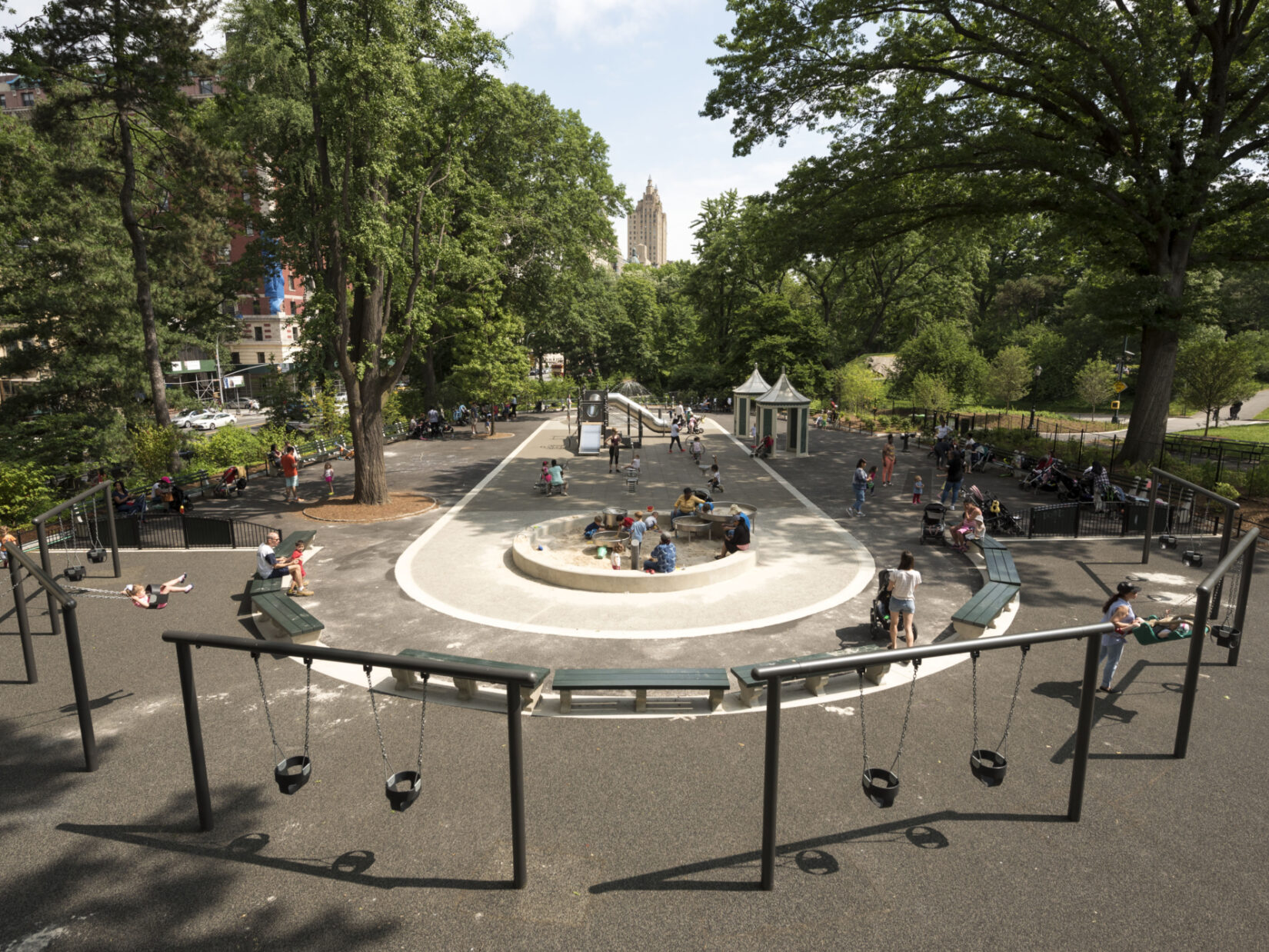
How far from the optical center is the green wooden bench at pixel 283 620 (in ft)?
32.9

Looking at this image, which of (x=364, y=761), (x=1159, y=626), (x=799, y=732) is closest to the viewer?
(x=364, y=761)

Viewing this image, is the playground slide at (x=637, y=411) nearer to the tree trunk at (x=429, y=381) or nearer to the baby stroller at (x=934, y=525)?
the tree trunk at (x=429, y=381)

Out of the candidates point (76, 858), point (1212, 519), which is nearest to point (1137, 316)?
point (1212, 519)

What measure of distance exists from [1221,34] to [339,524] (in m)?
29.1

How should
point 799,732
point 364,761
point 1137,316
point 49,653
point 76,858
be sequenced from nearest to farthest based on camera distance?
point 76,858 → point 364,761 → point 799,732 → point 49,653 → point 1137,316

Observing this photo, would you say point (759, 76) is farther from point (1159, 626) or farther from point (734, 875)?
point (734, 875)

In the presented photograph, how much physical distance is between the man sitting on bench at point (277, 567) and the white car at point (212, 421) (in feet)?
121

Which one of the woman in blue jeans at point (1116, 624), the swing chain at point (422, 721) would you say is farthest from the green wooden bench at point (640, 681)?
the woman in blue jeans at point (1116, 624)

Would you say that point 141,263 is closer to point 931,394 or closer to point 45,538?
point 45,538

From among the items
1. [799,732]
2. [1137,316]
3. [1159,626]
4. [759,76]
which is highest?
[759,76]

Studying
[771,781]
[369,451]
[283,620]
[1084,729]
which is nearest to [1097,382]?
[369,451]

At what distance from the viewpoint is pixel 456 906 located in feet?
17.6

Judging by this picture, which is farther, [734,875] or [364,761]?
[364,761]

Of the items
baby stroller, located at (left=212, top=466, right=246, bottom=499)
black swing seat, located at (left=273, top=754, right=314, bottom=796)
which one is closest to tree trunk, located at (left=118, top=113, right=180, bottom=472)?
baby stroller, located at (left=212, top=466, right=246, bottom=499)
